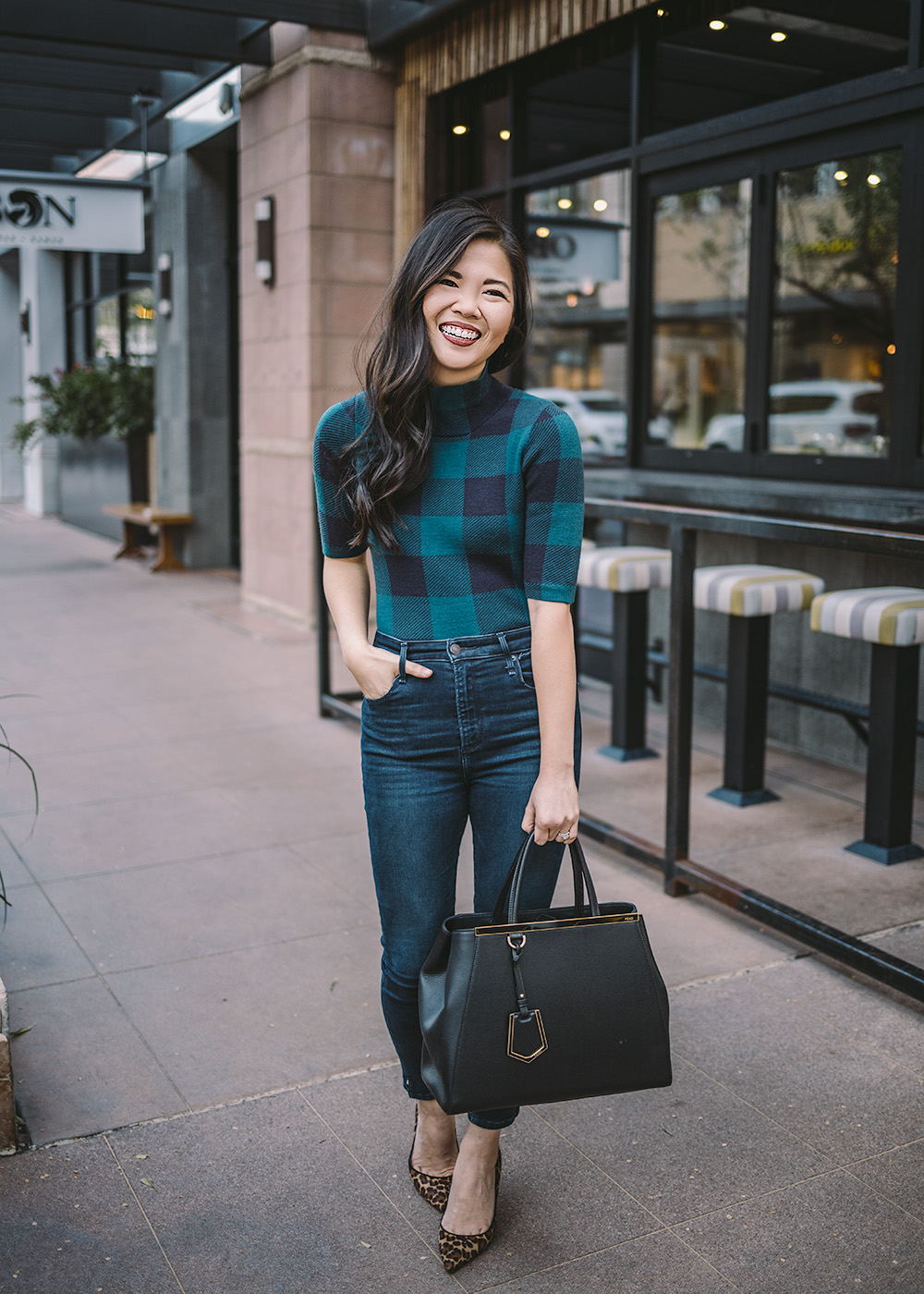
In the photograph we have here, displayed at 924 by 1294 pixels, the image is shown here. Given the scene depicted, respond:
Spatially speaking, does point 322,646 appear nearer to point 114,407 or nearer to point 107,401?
point 114,407

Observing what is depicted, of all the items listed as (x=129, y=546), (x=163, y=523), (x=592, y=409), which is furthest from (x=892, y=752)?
(x=129, y=546)

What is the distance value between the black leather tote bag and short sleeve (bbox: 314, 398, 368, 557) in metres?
0.68

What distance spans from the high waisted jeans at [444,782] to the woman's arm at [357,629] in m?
0.02

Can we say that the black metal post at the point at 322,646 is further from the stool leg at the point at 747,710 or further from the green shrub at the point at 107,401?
the green shrub at the point at 107,401

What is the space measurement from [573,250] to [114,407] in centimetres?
653

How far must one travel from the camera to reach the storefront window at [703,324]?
29.0ft

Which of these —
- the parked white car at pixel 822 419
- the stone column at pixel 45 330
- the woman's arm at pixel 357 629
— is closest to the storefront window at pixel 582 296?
the parked white car at pixel 822 419

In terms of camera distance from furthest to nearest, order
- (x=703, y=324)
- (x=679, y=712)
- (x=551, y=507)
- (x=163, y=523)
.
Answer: (x=163, y=523), (x=703, y=324), (x=679, y=712), (x=551, y=507)

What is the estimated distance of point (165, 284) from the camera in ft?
38.2

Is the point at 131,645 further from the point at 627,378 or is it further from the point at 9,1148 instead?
the point at 9,1148

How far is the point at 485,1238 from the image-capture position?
2.35 metres

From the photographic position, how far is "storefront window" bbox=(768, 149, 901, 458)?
6.90m

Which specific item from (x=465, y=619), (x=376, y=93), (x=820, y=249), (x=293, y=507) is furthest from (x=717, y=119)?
(x=465, y=619)

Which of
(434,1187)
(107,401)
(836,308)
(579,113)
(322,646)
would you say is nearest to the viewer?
(434,1187)
